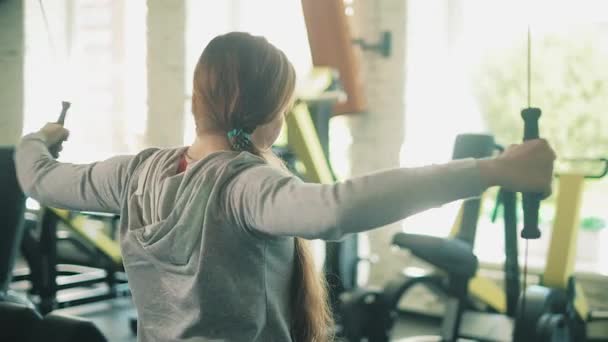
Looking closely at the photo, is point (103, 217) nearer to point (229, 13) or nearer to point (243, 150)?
point (229, 13)

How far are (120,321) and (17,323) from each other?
9.70 feet

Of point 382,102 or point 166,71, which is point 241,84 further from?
point 166,71

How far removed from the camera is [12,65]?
18.3 feet

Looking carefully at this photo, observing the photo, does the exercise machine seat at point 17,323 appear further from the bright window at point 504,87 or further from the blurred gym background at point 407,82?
the bright window at point 504,87

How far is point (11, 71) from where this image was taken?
5.59 m

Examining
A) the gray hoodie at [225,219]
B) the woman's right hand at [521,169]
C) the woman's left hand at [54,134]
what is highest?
the woman's left hand at [54,134]

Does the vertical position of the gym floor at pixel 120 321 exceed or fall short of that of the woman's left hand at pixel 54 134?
it falls short

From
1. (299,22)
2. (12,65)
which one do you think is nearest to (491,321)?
(299,22)

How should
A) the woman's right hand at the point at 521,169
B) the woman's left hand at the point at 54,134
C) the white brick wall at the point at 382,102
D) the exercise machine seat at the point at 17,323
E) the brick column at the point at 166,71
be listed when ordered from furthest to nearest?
1. the brick column at the point at 166,71
2. the white brick wall at the point at 382,102
3. the woman's left hand at the point at 54,134
4. the exercise machine seat at the point at 17,323
5. the woman's right hand at the point at 521,169

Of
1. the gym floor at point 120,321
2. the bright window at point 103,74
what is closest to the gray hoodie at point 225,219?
the gym floor at point 120,321

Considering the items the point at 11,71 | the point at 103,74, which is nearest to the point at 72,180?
the point at 103,74

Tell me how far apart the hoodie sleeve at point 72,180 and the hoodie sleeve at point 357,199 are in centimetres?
34

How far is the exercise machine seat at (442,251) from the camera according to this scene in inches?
106

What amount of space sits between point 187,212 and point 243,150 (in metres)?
0.12
